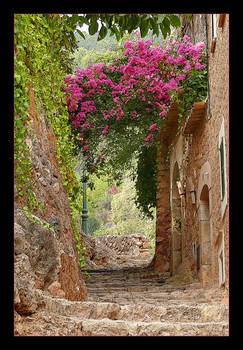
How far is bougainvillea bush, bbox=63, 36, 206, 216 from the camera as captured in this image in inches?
457

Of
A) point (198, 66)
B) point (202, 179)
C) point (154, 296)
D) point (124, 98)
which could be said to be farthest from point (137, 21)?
point (124, 98)

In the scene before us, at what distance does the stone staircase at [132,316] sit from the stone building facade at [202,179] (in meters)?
0.74

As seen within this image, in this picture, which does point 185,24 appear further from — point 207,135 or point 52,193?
point 52,193

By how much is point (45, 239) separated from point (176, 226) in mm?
7339

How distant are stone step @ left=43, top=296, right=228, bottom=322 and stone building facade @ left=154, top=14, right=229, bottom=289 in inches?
33.7

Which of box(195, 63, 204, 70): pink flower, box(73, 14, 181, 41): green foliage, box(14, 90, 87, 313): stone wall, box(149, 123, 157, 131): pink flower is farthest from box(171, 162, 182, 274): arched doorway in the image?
box(73, 14, 181, 41): green foliage

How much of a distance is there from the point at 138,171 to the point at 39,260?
9.09 meters

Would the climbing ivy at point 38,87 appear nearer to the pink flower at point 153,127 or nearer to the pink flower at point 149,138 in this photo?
the pink flower at point 153,127

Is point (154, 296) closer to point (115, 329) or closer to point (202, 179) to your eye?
point (202, 179)

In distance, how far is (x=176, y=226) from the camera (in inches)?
499

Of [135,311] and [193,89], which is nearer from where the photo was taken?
[135,311]

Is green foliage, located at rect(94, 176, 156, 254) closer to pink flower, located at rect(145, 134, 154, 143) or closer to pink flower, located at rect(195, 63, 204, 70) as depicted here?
pink flower, located at rect(145, 134, 154, 143)

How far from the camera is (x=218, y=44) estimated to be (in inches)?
287
